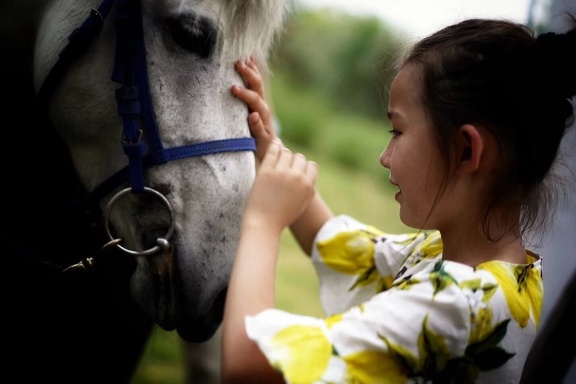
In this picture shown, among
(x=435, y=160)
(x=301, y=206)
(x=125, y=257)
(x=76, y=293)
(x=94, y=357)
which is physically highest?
(x=435, y=160)

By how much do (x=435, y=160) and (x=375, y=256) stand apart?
0.86 ft

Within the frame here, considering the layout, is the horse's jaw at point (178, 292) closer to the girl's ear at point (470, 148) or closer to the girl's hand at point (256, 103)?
the girl's hand at point (256, 103)

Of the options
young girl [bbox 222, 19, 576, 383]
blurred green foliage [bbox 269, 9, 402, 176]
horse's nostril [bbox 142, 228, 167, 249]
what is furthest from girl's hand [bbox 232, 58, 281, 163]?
blurred green foliage [bbox 269, 9, 402, 176]

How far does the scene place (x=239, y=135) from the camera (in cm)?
94

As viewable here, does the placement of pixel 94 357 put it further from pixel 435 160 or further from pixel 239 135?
pixel 435 160

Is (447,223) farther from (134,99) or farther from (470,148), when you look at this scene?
(134,99)

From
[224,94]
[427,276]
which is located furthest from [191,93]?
[427,276]

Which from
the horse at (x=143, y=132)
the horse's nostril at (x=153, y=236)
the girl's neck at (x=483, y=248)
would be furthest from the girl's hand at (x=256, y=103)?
the girl's neck at (x=483, y=248)

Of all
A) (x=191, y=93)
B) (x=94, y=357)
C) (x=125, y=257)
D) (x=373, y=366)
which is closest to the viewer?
(x=373, y=366)

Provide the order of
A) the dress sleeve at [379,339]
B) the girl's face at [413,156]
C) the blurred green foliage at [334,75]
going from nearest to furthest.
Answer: the dress sleeve at [379,339]
the girl's face at [413,156]
the blurred green foliage at [334,75]

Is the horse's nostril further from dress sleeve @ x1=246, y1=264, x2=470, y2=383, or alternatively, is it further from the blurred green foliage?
the blurred green foliage

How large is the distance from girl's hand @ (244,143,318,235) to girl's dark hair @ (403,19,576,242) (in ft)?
0.64

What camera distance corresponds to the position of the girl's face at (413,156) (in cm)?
77

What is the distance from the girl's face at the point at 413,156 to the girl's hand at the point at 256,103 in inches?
9.7
